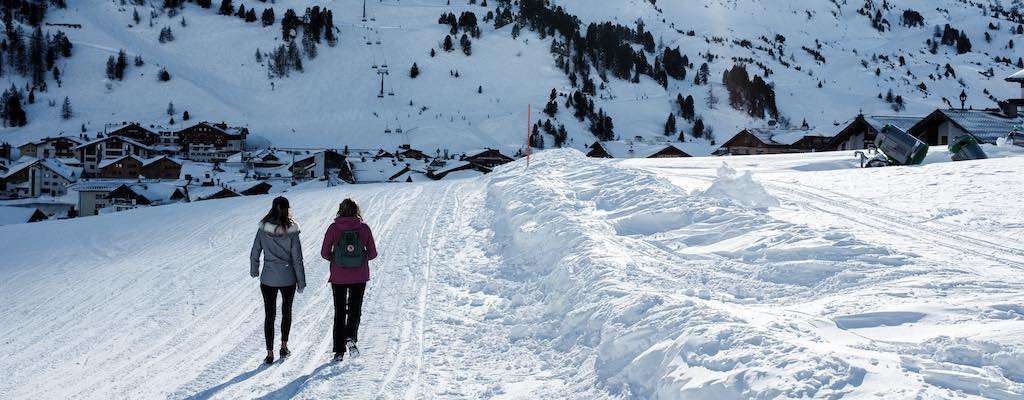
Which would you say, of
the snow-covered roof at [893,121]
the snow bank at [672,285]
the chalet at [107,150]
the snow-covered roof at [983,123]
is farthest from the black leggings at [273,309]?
the chalet at [107,150]

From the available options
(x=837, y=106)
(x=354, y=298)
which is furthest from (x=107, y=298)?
(x=837, y=106)

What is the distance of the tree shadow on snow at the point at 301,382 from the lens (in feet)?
20.0

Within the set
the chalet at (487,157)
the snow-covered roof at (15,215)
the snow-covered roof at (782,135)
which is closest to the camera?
the snow-covered roof at (15,215)

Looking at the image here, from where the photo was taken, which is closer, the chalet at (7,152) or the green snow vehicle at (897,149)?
the green snow vehicle at (897,149)

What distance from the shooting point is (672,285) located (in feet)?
27.3

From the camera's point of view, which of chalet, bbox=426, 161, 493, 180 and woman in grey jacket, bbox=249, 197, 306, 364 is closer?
woman in grey jacket, bbox=249, 197, 306, 364

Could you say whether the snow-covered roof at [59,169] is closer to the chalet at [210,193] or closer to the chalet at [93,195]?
the chalet at [93,195]

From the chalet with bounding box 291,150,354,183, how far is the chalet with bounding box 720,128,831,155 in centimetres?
3932

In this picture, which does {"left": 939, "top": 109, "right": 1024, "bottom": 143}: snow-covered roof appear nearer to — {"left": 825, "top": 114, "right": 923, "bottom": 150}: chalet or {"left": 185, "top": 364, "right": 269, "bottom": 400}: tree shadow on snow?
{"left": 825, "top": 114, "right": 923, "bottom": 150}: chalet

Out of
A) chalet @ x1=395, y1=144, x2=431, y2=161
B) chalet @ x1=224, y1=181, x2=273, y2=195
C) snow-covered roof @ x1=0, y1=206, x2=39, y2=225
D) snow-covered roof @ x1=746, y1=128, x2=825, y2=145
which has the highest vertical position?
snow-covered roof @ x1=746, y1=128, x2=825, y2=145

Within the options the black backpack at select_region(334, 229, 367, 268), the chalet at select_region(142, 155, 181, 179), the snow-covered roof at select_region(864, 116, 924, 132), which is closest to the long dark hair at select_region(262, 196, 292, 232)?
the black backpack at select_region(334, 229, 367, 268)

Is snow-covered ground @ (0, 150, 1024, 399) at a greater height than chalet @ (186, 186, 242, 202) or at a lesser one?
greater

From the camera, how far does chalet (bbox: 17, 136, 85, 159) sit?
91.5m

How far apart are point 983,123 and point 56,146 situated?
9656 centimetres
